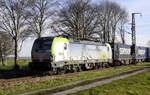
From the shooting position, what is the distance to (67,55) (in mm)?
26359

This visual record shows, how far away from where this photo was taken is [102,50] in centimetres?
3488

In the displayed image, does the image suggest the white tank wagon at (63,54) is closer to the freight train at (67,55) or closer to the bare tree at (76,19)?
the freight train at (67,55)

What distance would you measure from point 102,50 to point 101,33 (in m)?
31.1

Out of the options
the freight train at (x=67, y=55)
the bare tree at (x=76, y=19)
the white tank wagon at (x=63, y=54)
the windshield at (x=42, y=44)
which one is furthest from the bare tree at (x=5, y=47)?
the windshield at (x=42, y=44)

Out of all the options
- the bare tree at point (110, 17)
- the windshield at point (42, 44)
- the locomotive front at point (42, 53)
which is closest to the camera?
the locomotive front at point (42, 53)

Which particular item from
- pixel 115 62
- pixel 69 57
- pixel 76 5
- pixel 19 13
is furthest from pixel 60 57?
pixel 76 5

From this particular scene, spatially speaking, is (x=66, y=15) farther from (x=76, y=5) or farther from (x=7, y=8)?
(x=7, y=8)

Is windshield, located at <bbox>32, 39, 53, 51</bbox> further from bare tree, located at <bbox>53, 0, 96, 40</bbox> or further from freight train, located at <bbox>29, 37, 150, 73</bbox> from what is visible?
bare tree, located at <bbox>53, 0, 96, 40</bbox>

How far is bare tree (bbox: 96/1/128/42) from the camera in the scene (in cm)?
7140

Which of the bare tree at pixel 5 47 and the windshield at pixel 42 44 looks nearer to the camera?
the windshield at pixel 42 44

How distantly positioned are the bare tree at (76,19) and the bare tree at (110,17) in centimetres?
894

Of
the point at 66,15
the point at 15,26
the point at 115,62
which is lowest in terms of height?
the point at 115,62

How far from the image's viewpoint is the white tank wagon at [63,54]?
79.8ft

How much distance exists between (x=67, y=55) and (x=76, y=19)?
30.0m
